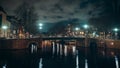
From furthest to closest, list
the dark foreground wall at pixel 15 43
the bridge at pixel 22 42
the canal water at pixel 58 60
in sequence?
the bridge at pixel 22 42, the dark foreground wall at pixel 15 43, the canal water at pixel 58 60

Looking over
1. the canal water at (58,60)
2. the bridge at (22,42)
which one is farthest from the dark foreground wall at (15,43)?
the canal water at (58,60)

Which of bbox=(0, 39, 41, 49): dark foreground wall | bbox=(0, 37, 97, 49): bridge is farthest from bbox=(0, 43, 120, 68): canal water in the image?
bbox=(0, 37, 97, 49): bridge

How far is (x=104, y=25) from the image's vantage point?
388 ft

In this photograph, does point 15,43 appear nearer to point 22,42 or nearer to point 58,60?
point 22,42

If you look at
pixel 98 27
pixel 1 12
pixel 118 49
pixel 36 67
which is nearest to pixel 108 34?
pixel 98 27

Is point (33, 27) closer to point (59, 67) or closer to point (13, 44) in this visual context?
point (13, 44)

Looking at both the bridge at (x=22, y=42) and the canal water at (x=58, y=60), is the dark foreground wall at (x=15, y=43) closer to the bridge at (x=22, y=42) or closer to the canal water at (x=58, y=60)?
the bridge at (x=22, y=42)

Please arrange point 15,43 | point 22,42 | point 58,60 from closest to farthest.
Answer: point 58,60 < point 15,43 < point 22,42

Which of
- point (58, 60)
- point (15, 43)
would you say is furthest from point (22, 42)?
point (58, 60)

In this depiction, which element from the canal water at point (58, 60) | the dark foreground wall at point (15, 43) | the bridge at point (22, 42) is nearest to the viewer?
the canal water at point (58, 60)

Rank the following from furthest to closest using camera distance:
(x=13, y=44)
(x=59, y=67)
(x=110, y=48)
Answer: (x=110, y=48) < (x=13, y=44) < (x=59, y=67)

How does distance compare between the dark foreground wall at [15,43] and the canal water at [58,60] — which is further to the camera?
A: the dark foreground wall at [15,43]

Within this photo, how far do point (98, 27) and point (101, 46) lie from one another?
28.0 m

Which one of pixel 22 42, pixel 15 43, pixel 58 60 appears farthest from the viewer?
pixel 22 42
